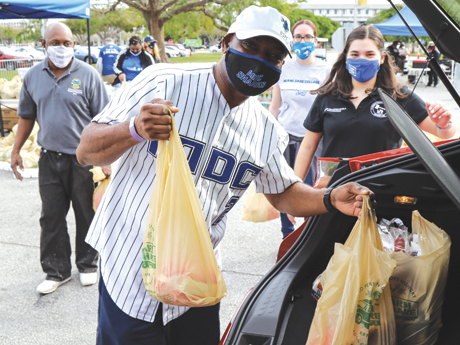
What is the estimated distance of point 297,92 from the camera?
14.9 feet

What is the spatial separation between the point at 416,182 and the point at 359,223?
0.30 meters

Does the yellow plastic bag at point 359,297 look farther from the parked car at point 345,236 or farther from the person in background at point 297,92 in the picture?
the person in background at point 297,92

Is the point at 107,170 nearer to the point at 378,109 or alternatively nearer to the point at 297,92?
the point at 297,92

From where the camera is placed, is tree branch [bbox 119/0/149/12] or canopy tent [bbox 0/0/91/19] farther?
tree branch [bbox 119/0/149/12]

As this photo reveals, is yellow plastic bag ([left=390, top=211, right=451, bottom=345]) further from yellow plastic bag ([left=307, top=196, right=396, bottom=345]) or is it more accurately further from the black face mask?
the black face mask

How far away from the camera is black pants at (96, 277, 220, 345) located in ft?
6.35

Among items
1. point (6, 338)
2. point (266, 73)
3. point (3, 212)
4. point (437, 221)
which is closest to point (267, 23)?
point (266, 73)

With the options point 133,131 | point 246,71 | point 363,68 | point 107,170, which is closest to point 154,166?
point 133,131

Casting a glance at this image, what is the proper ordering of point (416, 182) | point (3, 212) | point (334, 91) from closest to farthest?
1. point (416, 182)
2. point (334, 91)
3. point (3, 212)

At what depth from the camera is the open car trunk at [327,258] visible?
68.5 inches

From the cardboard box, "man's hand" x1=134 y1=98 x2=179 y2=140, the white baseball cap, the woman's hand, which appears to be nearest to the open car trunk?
the white baseball cap

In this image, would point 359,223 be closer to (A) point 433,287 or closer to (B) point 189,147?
(A) point 433,287

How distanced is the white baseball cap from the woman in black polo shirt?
54.4 inches

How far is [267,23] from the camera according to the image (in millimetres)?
1785
